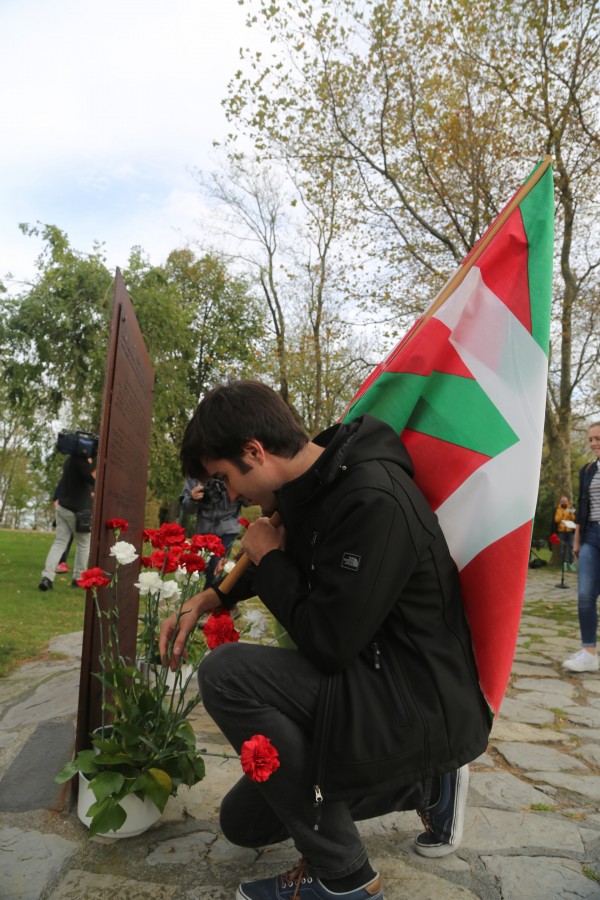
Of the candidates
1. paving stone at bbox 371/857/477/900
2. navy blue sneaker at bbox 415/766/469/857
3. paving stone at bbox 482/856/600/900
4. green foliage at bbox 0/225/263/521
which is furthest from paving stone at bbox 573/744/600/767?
green foliage at bbox 0/225/263/521

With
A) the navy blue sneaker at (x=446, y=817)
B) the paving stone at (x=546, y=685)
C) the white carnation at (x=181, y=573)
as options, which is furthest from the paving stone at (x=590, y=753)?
the white carnation at (x=181, y=573)

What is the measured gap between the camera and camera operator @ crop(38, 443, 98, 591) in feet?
26.3

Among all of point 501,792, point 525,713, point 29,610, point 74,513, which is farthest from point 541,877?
point 74,513

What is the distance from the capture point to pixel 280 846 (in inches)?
98.3

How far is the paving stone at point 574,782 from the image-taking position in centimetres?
312

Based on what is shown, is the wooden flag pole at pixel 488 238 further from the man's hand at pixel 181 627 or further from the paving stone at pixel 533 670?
the paving stone at pixel 533 670

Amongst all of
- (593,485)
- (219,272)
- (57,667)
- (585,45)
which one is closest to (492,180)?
(585,45)

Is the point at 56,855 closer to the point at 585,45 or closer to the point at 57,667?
the point at 57,667

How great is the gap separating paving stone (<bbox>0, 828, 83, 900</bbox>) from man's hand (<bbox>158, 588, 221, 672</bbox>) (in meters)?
0.68

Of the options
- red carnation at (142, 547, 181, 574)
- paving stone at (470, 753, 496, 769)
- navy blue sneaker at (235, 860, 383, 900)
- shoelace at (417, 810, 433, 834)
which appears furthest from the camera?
paving stone at (470, 753, 496, 769)

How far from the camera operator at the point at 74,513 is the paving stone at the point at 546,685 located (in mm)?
4873

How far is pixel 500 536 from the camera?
2.27 meters

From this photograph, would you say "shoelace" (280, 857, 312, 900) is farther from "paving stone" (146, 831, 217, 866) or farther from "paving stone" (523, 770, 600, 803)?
"paving stone" (523, 770, 600, 803)

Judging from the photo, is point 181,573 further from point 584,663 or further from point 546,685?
point 584,663
